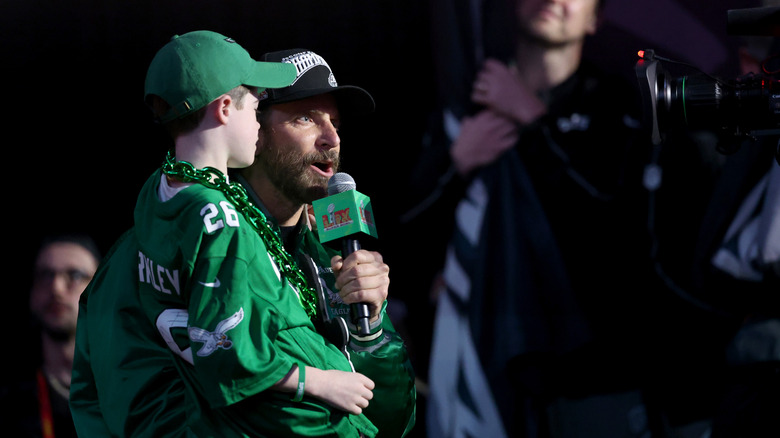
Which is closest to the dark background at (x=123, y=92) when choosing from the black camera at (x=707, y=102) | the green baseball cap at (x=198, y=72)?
the black camera at (x=707, y=102)

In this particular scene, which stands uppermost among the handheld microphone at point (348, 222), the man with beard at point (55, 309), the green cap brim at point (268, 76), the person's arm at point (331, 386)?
the green cap brim at point (268, 76)

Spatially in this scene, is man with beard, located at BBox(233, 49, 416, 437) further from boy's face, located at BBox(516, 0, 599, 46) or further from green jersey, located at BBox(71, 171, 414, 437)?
boy's face, located at BBox(516, 0, 599, 46)

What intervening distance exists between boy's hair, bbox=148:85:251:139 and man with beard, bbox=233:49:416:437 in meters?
0.17

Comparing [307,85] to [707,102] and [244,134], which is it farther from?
[707,102]

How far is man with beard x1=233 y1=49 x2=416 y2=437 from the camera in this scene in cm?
206

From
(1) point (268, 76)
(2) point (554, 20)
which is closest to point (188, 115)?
(1) point (268, 76)

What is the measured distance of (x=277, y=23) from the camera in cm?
413

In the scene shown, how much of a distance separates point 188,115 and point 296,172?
58 centimetres

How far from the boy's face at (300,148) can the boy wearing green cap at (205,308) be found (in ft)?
1.50

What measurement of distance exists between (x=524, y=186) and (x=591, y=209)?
0.30 m

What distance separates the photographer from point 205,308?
1623 mm

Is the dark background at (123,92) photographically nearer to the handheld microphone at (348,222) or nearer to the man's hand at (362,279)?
the handheld microphone at (348,222)

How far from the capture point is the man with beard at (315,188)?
2.06 metres

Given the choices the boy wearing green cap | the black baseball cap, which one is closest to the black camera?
the black baseball cap
